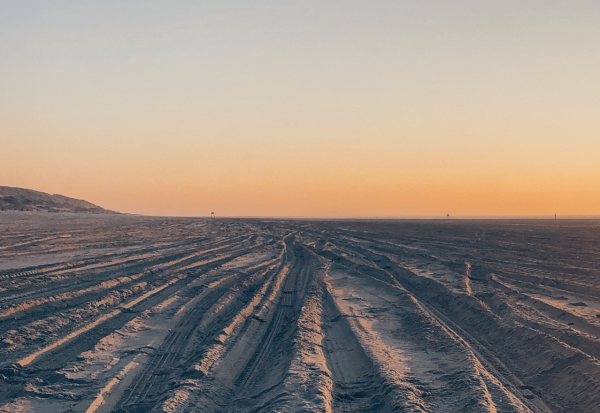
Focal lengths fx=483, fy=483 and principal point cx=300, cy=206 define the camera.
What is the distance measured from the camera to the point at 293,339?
302 inches

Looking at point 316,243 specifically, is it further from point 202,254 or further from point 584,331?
point 584,331

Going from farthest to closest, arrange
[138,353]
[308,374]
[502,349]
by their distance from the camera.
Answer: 1. [502,349]
2. [138,353]
3. [308,374]

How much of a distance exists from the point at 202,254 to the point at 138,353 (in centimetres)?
1247

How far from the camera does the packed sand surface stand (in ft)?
18.2

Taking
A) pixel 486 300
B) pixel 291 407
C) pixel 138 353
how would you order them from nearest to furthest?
pixel 291 407 → pixel 138 353 → pixel 486 300

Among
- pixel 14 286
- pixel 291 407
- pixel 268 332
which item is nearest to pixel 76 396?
pixel 291 407

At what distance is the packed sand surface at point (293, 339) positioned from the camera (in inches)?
218

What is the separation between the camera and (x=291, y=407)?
509 centimetres

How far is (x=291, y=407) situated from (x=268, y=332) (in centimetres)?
346

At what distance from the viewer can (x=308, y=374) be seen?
6.09m

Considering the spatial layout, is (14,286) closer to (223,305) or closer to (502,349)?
(223,305)

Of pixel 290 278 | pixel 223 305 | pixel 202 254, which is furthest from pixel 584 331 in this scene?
pixel 202 254

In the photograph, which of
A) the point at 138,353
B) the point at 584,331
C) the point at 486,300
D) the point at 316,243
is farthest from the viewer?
the point at 316,243

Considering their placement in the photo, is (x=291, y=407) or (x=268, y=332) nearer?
(x=291, y=407)
